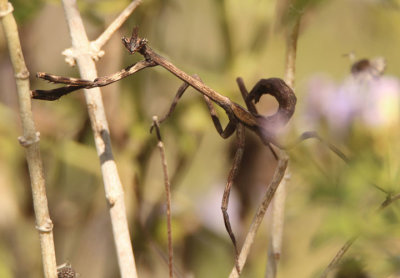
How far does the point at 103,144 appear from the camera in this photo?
0.33 meters

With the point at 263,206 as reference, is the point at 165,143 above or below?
above

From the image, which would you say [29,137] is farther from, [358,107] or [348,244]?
[358,107]

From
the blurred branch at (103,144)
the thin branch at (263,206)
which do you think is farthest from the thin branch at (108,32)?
the thin branch at (263,206)

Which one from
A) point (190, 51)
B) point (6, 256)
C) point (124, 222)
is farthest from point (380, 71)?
point (6, 256)

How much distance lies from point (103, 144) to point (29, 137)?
49 millimetres

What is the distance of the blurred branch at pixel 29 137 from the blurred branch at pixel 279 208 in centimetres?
13

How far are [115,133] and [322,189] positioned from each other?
12.5 inches

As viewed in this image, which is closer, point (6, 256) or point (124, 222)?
point (124, 222)

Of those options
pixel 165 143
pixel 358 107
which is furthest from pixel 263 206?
pixel 165 143

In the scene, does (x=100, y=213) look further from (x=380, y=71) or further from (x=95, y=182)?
(x=380, y=71)

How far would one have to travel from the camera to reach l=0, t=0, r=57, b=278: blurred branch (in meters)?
0.28

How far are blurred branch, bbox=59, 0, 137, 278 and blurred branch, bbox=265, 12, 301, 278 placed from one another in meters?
0.09

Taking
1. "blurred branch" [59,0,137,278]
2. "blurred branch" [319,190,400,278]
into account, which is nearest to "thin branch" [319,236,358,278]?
"blurred branch" [319,190,400,278]

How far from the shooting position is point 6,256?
642 mm
